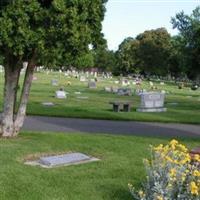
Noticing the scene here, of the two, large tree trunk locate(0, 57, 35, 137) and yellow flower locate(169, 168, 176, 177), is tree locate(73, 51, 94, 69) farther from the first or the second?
yellow flower locate(169, 168, 176, 177)

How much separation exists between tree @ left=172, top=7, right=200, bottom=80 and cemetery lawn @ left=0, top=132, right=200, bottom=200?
2468cm

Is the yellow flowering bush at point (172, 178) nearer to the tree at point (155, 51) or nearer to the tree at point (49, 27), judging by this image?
the tree at point (49, 27)

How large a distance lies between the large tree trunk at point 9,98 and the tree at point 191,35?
24816mm

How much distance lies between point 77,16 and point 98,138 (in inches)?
158

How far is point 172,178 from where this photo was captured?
7340 millimetres

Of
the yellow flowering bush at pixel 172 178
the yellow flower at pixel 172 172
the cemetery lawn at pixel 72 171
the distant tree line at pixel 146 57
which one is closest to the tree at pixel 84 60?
the cemetery lawn at pixel 72 171

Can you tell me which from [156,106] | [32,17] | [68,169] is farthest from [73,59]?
[156,106]

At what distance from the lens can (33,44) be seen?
41.9 feet

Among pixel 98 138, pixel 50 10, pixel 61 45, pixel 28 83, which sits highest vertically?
pixel 50 10

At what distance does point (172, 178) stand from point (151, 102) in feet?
66.7

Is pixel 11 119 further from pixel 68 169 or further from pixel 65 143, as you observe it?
pixel 68 169

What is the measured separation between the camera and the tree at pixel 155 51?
124 metres

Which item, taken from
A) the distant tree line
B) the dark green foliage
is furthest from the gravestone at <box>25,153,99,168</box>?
the distant tree line

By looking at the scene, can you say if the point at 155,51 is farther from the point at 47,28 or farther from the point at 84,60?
the point at 47,28
